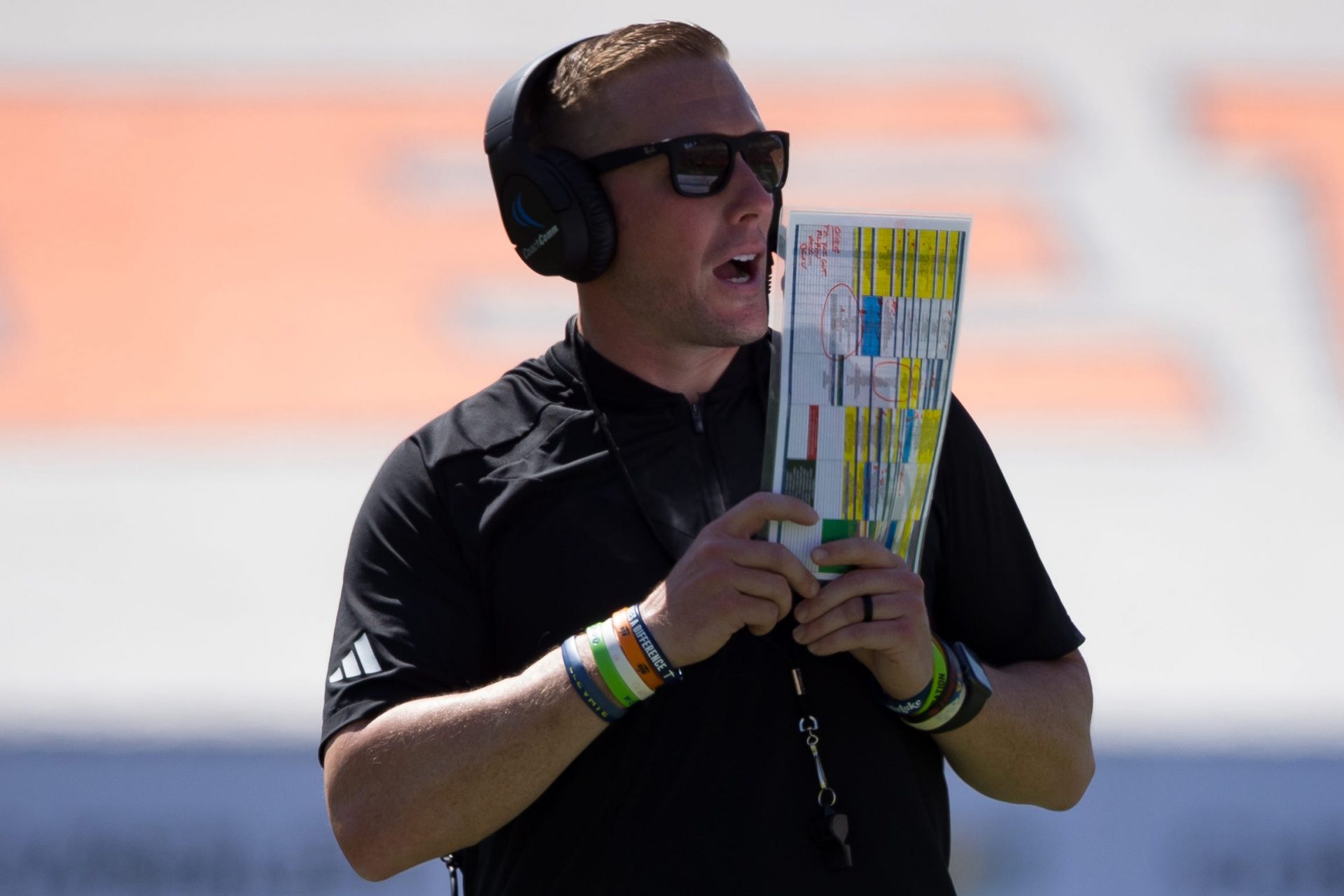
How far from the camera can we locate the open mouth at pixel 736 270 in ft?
4.48

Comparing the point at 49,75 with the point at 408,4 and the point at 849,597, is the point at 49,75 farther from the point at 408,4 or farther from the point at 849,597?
the point at 849,597

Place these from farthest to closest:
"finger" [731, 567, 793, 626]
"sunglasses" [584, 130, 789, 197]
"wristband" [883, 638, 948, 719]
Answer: "sunglasses" [584, 130, 789, 197], "wristband" [883, 638, 948, 719], "finger" [731, 567, 793, 626]

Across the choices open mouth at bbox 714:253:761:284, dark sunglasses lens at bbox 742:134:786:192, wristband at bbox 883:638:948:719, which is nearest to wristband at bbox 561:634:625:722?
wristband at bbox 883:638:948:719

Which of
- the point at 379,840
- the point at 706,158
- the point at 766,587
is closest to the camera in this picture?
the point at 766,587

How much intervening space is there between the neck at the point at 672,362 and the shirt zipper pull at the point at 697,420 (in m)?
0.02

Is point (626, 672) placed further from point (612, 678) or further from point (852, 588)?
point (852, 588)

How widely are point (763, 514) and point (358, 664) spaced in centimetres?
40

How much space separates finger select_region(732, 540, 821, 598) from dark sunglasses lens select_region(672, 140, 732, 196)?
384mm

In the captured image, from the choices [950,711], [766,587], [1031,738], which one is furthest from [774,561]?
[1031,738]

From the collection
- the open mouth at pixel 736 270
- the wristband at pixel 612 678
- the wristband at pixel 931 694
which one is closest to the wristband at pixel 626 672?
the wristband at pixel 612 678

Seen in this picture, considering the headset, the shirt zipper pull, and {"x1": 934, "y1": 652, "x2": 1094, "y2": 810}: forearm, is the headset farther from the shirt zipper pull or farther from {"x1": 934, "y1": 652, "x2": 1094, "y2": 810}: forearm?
{"x1": 934, "y1": 652, "x2": 1094, "y2": 810}: forearm

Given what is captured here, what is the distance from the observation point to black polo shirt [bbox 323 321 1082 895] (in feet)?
4.07

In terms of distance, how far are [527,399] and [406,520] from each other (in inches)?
7.1

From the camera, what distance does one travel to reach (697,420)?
138 cm
